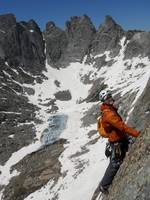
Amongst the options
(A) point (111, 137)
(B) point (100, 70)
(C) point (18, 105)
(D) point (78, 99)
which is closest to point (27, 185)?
(A) point (111, 137)

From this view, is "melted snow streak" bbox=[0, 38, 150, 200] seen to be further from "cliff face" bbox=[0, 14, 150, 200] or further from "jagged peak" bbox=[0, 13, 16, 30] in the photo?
"jagged peak" bbox=[0, 13, 16, 30]

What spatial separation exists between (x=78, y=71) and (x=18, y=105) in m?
54.7

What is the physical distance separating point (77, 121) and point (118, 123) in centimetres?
7954

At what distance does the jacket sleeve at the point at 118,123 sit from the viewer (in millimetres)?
10695

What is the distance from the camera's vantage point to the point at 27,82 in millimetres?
156625

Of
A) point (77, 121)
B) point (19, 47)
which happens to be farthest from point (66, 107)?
point (19, 47)

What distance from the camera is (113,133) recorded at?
438 inches

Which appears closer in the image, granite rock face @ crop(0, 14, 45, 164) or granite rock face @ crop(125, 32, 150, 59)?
granite rock face @ crop(0, 14, 45, 164)

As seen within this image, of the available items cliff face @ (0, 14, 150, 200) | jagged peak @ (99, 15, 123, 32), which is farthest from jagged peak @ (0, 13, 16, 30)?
jagged peak @ (99, 15, 123, 32)

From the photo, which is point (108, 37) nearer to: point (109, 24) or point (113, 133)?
point (109, 24)

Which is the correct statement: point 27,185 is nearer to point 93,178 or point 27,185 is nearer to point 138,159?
point 93,178

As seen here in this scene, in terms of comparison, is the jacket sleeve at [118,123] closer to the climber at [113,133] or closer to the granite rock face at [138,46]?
the climber at [113,133]

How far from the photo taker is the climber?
10775mm

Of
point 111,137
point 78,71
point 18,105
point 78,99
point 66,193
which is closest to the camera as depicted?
point 111,137
